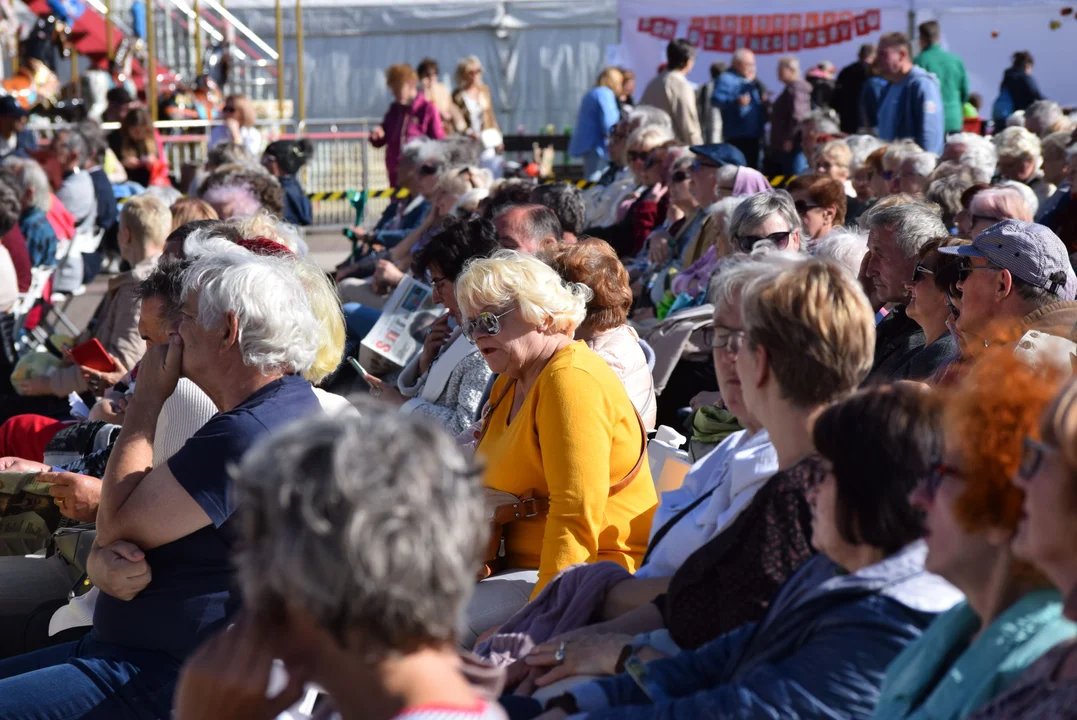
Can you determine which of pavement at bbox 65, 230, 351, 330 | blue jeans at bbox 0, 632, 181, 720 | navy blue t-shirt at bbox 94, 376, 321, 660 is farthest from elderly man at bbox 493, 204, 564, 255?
pavement at bbox 65, 230, 351, 330

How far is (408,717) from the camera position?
152 cm

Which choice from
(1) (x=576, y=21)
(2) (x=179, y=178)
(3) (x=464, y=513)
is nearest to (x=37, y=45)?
(2) (x=179, y=178)

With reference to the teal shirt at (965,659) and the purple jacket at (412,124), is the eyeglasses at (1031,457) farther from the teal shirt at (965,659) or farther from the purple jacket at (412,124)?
the purple jacket at (412,124)

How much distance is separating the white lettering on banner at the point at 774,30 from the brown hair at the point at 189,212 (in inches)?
373

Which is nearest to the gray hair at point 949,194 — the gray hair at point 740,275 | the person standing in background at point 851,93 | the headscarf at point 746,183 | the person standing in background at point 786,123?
the headscarf at point 746,183

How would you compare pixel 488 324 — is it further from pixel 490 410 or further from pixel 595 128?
pixel 595 128

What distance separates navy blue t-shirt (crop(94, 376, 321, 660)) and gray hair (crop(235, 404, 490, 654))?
123cm

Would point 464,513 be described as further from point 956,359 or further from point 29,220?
point 29,220

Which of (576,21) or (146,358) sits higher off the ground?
(576,21)

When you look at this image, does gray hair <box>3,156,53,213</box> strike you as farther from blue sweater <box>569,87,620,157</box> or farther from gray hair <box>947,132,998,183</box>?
gray hair <box>947,132,998,183</box>

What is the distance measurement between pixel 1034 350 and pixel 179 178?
44.0ft

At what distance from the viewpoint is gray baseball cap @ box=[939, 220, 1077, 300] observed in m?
3.77

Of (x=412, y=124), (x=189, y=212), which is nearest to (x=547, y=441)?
(x=189, y=212)

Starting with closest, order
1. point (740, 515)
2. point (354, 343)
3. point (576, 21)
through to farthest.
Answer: point (740, 515)
point (354, 343)
point (576, 21)
